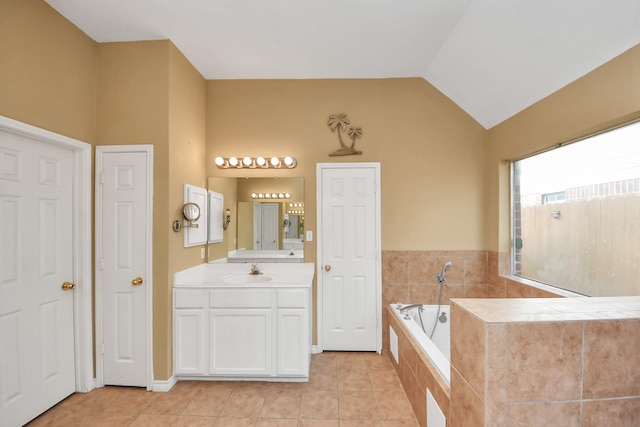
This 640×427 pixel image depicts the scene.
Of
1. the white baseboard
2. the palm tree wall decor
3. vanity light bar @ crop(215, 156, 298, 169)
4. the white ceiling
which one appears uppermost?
the white ceiling

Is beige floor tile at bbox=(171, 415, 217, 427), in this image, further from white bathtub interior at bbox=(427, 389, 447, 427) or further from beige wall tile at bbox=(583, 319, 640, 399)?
beige wall tile at bbox=(583, 319, 640, 399)

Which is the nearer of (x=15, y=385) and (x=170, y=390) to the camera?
(x=15, y=385)

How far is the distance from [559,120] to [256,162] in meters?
2.59

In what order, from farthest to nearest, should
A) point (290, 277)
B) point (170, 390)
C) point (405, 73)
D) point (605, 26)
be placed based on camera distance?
1. point (405, 73)
2. point (290, 277)
3. point (170, 390)
4. point (605, 26)

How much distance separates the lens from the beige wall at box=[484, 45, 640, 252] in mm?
1669

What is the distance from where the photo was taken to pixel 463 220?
302 cm

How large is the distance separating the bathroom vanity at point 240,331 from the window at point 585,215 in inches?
81.2

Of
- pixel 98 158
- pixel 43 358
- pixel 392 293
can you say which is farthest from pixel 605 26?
pixel 43 358

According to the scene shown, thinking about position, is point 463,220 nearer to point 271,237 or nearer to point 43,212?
point 271,237

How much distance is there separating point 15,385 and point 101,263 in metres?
0.87

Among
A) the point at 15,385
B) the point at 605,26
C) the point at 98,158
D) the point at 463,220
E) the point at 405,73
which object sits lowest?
the point at 15,385

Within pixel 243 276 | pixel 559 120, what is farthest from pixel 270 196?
pixel 559 120

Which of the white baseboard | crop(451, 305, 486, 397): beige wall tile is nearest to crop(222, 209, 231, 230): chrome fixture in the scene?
the white baseboard

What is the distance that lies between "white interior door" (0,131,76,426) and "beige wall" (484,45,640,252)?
3706 mm
